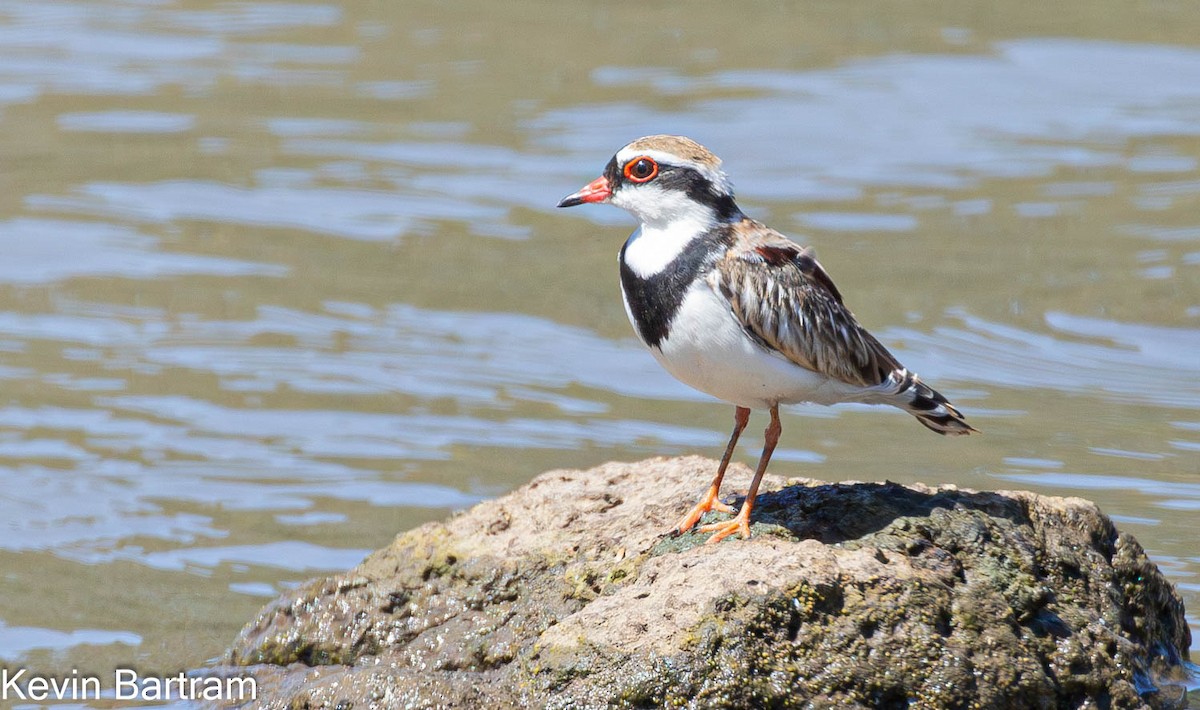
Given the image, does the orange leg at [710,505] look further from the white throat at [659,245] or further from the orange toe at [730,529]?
the white throat at [659,245]

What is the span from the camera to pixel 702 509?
23.9 ft

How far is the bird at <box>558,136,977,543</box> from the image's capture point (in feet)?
22.9

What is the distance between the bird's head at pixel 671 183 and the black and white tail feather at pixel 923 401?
3.48ft

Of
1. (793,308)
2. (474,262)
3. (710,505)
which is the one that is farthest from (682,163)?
(474,262)

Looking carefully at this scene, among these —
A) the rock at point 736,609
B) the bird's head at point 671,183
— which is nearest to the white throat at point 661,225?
the bird's head at point 671,183

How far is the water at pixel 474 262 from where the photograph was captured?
10.9 metres

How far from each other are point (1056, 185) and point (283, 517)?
952 cm

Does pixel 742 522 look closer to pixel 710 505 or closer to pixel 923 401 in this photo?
pixel 710 505

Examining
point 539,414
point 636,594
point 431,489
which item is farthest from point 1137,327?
point 636,594

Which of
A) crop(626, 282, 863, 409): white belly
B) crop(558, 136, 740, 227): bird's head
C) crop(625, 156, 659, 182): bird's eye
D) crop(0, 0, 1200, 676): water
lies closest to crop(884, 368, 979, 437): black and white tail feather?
crop(626, 282, 863, 409): white belly

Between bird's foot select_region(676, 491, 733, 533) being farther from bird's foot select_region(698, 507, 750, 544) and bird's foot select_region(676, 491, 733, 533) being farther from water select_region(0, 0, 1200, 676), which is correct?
water select_region(0, 0, 1200, 676)

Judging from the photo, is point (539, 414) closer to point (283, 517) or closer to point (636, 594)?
point (283, 517)

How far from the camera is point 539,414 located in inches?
490

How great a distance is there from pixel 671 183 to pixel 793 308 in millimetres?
783
